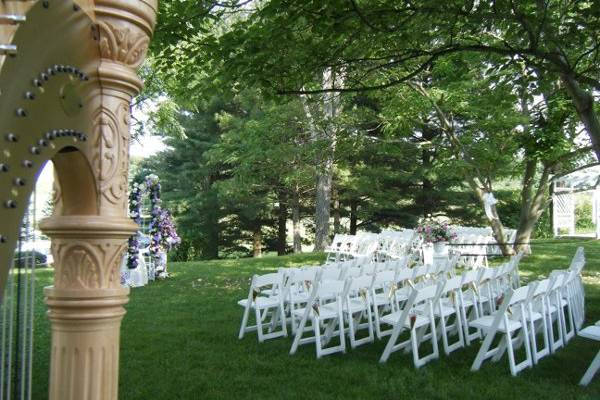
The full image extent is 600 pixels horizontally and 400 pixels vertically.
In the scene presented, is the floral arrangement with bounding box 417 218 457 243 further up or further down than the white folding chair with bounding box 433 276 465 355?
further up

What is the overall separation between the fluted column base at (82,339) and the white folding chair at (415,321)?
3.52 m

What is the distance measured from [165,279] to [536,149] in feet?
24.2

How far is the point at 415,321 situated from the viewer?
5109 millimetres

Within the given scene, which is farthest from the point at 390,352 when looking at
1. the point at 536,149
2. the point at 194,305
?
the point at 536,149

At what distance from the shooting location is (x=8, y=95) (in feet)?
3.69

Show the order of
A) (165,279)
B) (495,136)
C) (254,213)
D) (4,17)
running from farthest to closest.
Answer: (254,213) < (495,136) < (165,279) < (4,17)

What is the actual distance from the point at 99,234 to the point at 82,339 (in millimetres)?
312

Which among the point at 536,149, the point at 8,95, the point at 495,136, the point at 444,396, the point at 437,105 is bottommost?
the point at 444,396

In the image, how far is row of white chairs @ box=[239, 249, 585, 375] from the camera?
498 cm

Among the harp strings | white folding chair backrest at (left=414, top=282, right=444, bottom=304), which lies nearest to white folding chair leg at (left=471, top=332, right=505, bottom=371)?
white folding chair backrest at (left=414, top=282, right=444, bottom=304)

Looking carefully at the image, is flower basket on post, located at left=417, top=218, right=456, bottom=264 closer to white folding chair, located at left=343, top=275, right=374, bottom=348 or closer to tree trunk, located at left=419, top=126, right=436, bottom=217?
white folding chair, located at left=343, top=275, right=374, bottom=348

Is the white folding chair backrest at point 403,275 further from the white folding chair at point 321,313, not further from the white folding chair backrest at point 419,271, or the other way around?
the white folding chair at point 321,313

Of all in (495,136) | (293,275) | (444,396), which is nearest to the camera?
(444,396)

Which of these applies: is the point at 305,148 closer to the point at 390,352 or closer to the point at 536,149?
the point at 536,149
